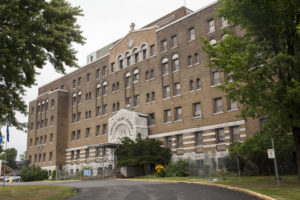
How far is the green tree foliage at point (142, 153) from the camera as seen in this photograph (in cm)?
3466

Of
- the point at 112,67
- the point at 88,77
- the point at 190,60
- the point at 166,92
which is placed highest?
the point at 112,67

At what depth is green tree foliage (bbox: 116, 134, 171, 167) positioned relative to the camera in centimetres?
3466

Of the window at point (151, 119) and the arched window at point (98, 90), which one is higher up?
the arched window at point (98, 90)

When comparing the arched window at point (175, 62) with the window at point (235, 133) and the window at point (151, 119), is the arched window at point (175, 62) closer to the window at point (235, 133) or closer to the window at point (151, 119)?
the window at point (151, 119)

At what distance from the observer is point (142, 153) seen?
3519 centimetres

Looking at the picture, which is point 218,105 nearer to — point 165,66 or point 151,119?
point 165,66

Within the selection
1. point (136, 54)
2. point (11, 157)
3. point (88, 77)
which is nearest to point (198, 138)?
point (136, 54)

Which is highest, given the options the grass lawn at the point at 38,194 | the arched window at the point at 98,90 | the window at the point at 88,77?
the window at the point at 88,77

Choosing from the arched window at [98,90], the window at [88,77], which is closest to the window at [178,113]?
the arched window at [98,90]

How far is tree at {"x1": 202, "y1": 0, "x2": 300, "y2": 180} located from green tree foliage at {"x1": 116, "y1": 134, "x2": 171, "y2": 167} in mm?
17614

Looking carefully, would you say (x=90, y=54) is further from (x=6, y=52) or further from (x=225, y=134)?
(x=6, y=52)

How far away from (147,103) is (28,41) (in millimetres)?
28640

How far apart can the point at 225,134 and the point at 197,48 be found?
11.7 metres

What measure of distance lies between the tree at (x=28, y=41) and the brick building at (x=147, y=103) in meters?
18.9
